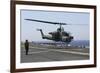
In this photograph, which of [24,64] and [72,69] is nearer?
[24,64]

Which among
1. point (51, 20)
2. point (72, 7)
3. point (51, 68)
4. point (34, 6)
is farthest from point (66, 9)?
point (51, 68)

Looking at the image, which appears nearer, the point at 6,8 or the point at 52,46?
the point at 6,8

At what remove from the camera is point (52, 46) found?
228 centimetres

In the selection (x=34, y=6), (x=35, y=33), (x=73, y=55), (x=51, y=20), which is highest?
(x=34, y=6)

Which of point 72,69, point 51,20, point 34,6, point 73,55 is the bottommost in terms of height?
point 72,69

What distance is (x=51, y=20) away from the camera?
7.42ft

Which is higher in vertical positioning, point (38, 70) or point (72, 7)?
point (72, 7)

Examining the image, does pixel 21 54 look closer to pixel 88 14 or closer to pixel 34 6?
pixel 34 6

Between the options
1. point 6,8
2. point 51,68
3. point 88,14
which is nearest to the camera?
point 6,8

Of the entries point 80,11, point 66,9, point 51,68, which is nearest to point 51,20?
point 66,9

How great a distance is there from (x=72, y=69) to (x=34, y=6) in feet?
2.86

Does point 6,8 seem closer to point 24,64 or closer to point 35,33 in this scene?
point 35,33

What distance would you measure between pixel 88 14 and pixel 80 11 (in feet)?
0.39

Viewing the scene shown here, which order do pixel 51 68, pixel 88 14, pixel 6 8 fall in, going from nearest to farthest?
pixel 6 8 → pixel 51 68 → pixel 88 14
